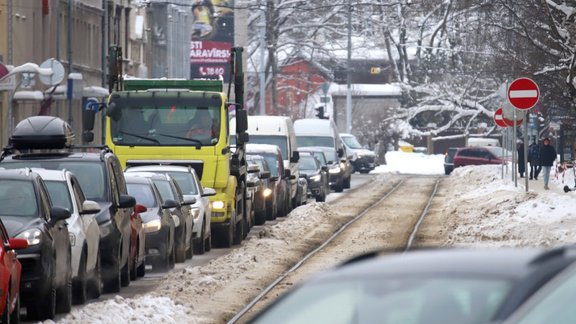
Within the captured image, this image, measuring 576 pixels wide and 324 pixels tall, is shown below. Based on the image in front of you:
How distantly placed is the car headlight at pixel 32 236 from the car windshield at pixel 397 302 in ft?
30.5

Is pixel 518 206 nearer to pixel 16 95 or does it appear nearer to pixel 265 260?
pixel 265 260

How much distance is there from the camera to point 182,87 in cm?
2973

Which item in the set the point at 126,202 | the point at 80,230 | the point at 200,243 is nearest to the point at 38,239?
the point at 80,230

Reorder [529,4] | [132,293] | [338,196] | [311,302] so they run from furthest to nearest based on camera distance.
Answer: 1. [338,196]
2. [529,4]
3. [132,293]
4. [311,302]

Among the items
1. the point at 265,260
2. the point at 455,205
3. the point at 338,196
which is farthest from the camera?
the point at 338,196

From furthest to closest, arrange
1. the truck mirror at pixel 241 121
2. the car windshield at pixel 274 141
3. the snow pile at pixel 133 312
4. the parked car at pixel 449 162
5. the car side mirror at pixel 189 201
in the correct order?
the parked car at pixel 449 162 < the car windshield at pixel 274 141 < the truck mirror at pixel 241 121 < the car side mirror at pixel 189 201 < the snow pile at pixel 133 312

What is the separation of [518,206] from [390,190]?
23.7 m

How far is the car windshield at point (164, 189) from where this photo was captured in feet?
81.1

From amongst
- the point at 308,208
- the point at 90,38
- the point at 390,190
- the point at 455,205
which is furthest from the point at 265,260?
the point at 90,38

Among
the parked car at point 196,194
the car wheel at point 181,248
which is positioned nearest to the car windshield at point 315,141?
the parked car at point 196,194

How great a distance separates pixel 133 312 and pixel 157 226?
699 cm

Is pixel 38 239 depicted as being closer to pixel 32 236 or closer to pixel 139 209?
pixel 32 236

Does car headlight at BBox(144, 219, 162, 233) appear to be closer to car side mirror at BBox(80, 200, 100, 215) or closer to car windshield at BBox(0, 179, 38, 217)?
car side mirror at BBox(80, 200, 100, 215)

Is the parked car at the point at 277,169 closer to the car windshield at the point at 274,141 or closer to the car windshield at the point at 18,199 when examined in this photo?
the car windshield at the point at 274,141
